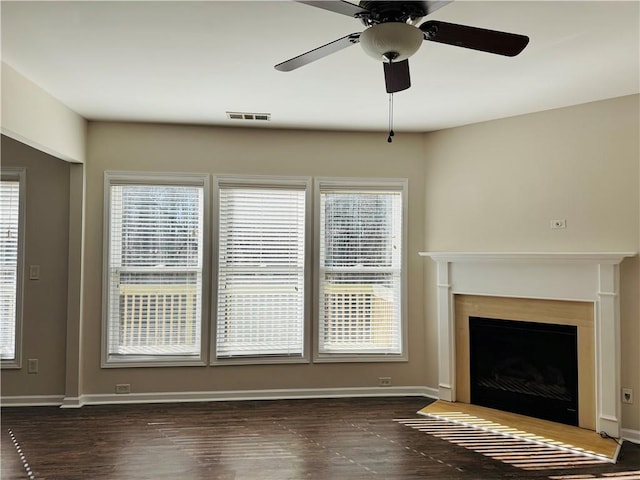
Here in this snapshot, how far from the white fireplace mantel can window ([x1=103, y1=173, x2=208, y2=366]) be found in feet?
7.47

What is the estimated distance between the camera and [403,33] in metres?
1.78

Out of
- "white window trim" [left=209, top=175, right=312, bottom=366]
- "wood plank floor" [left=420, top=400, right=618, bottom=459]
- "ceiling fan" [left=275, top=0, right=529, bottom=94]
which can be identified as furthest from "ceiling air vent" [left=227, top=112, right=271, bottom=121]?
"wood plank floor" [left=420, top=400, right=618, bottom=459]

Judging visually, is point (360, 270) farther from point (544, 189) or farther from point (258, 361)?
point (544, 189)

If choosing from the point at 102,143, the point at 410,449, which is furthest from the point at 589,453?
the point at 102,143

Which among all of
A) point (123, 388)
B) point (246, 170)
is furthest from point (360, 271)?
point (123, 388)

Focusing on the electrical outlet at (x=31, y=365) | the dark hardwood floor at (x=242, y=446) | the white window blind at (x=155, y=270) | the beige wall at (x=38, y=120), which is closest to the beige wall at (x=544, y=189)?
the dark hardwood floor at (x=242, y=446)

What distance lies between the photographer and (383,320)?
14.7ft

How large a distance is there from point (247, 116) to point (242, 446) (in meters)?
2.71

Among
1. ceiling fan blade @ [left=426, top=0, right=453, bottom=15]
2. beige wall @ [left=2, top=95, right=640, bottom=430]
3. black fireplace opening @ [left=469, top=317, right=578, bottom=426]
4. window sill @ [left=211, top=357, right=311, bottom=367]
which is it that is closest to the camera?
ceiling fan blade @ [left=426, top=0, right=453, bottom=15]

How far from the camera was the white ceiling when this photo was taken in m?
2.29

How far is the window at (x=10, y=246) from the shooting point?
4137 mm

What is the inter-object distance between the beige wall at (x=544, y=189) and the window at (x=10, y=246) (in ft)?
12.7

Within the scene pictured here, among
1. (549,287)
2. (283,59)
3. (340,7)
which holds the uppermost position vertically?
(283,59)

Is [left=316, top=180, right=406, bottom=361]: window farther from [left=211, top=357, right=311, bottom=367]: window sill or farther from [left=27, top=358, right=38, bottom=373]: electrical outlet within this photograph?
[left=27, top=358, right=38, bottom=373]: electrical outlet
